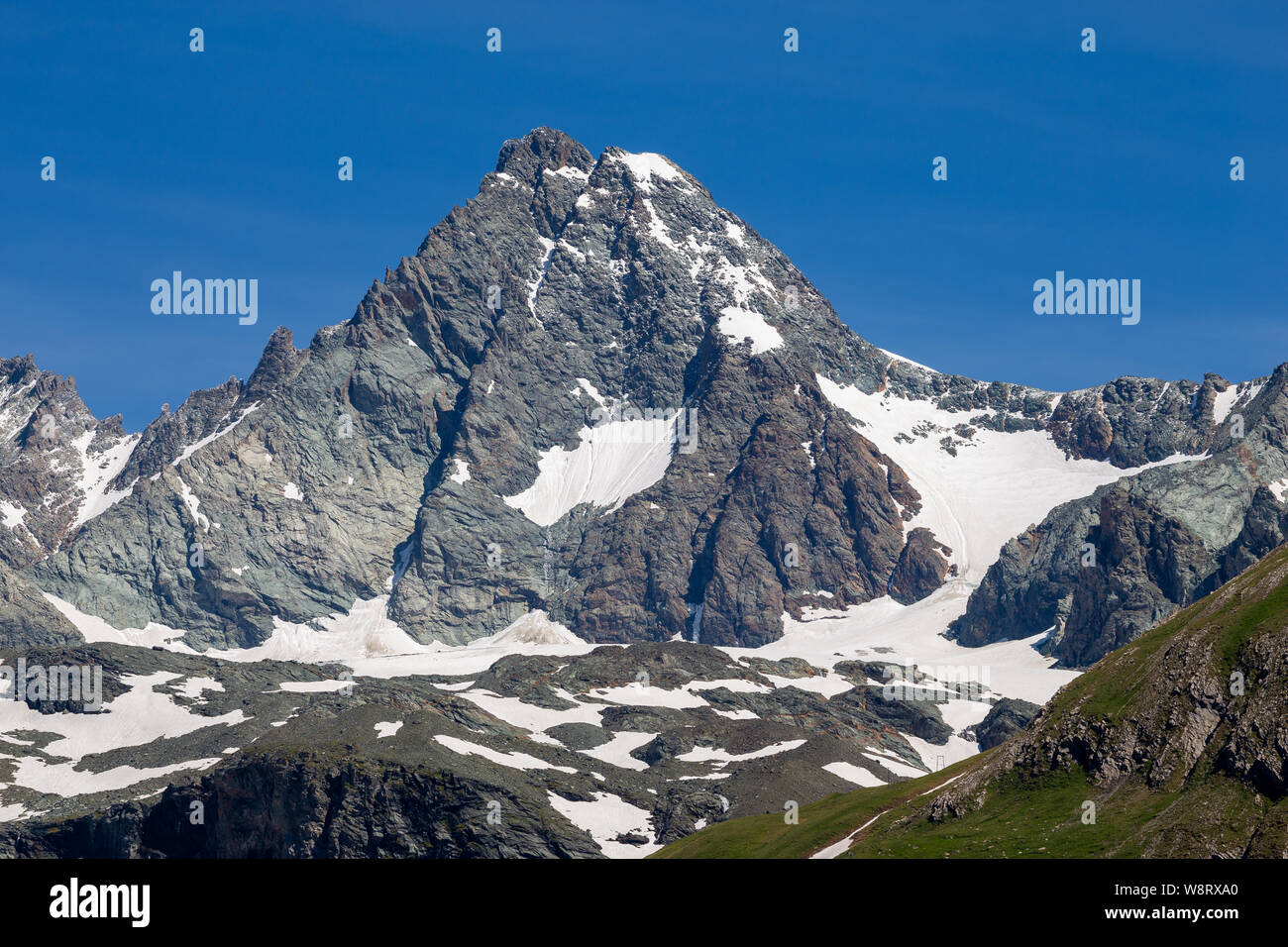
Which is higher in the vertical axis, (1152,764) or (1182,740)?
(1182,740)

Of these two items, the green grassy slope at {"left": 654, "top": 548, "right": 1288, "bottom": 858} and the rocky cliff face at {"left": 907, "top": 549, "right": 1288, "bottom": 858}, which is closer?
the rocky cliff face at {"left": 907, "top": 549, "right": 1288, "bottom": 858}

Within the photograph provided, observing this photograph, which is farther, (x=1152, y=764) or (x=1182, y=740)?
(x=1152, y=764)

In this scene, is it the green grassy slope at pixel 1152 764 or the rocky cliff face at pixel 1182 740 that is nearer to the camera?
the rocky cliff face at pixel 1182 740
